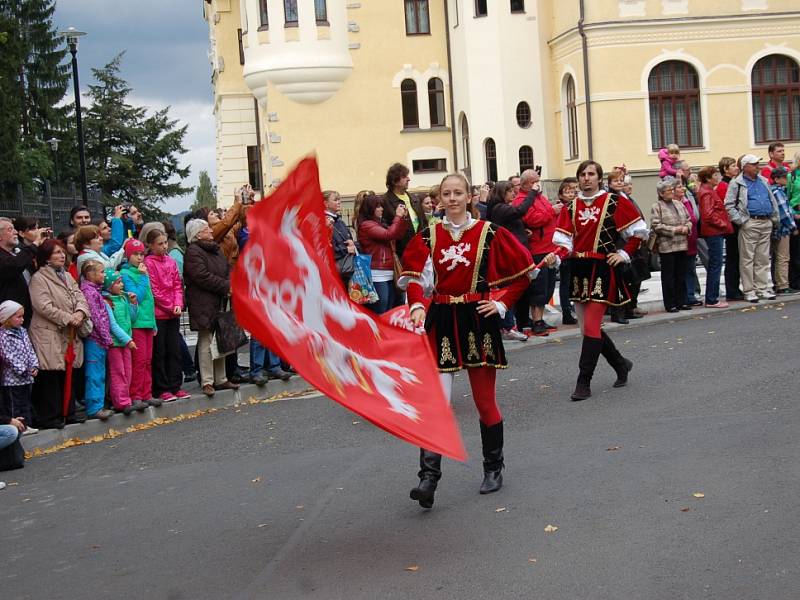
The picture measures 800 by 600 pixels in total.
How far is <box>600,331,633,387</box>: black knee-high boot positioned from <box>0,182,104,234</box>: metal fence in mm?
11918

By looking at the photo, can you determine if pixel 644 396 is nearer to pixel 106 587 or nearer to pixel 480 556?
pixel 480 556

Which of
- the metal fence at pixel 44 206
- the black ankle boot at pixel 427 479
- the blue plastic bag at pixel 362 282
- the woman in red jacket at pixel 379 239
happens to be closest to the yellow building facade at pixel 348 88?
the metal fence at pixel 44 206

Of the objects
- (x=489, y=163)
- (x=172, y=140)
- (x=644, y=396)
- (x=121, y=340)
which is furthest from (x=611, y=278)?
(x=172, y=140)

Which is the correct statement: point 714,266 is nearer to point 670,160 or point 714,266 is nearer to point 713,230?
point 713,230

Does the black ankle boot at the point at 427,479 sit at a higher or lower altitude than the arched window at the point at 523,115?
lower

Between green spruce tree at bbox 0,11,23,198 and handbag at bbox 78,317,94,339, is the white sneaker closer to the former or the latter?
handbag at bbox 78,317,94,339

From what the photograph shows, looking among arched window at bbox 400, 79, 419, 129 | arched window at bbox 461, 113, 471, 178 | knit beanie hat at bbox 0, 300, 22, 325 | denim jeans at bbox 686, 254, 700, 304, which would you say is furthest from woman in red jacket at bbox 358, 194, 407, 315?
arched window at bbox 400, 79, 419, 129

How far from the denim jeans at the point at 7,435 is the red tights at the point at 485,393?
442 centimetres

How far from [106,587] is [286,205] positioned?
225 cm

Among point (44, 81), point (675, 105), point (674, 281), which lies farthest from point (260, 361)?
point (44, 81)

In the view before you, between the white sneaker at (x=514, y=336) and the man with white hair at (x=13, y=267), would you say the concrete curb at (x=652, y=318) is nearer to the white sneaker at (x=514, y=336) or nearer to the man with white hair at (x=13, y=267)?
the white sneaker at (x=514, y=336)

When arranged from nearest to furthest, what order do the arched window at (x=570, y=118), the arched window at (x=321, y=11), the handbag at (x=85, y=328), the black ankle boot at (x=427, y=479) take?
the black ankle boot at (x=427, y=479)
the handbag at (x=85, y=328)
the arched window at (x=570, y=118)
the arched window at (x=321, y=11)

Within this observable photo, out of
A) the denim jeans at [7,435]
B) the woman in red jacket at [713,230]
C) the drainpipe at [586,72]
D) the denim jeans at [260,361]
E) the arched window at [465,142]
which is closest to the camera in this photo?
the denim jeans at [7,435]

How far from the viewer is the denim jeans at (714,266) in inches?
693
